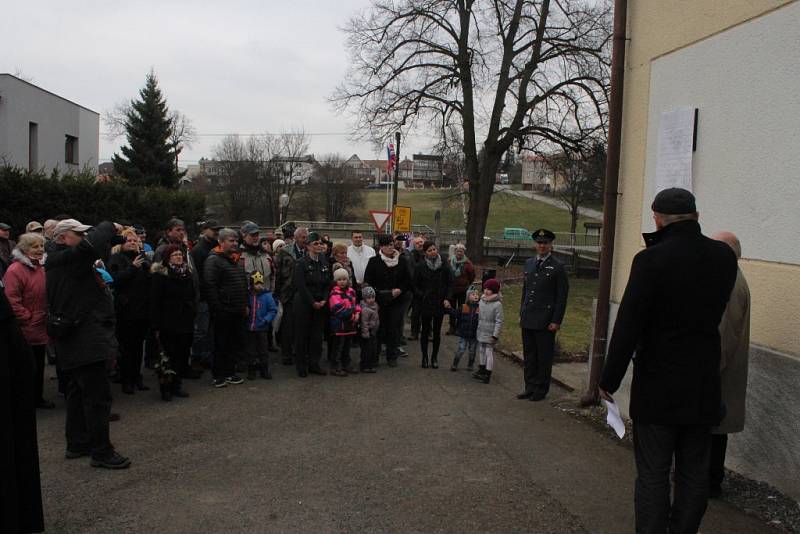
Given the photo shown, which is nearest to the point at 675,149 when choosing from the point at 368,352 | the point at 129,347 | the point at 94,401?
the point at 368,352

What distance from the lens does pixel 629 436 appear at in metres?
6.05

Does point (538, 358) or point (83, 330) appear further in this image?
point (538, 358)

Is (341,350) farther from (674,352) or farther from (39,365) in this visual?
(674,352)

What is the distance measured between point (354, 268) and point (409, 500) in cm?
589

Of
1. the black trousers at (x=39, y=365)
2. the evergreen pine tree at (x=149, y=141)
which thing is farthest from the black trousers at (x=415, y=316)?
the evergreen pine tree at (x=149, y=141)

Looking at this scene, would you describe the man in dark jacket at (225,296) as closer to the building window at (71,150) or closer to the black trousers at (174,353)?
the black trousers at (174,353)

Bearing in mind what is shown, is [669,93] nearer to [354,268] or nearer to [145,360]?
[354,268]

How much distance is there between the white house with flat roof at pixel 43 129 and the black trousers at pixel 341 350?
19.4m

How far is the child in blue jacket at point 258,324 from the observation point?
8.41 meters

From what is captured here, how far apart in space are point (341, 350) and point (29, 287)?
3955 millimetres

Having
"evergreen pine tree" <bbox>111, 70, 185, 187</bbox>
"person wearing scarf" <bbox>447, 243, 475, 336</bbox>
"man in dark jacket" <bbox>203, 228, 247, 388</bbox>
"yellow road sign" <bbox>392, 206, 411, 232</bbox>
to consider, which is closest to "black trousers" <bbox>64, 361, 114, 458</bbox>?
"man in dark jacket" <bbox>203, 228, 247, 388</bbox>

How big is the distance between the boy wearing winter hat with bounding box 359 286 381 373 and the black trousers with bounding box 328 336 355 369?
0.24 m

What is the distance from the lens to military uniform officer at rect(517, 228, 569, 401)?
24.8 feet

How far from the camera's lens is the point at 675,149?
598 centimetres
